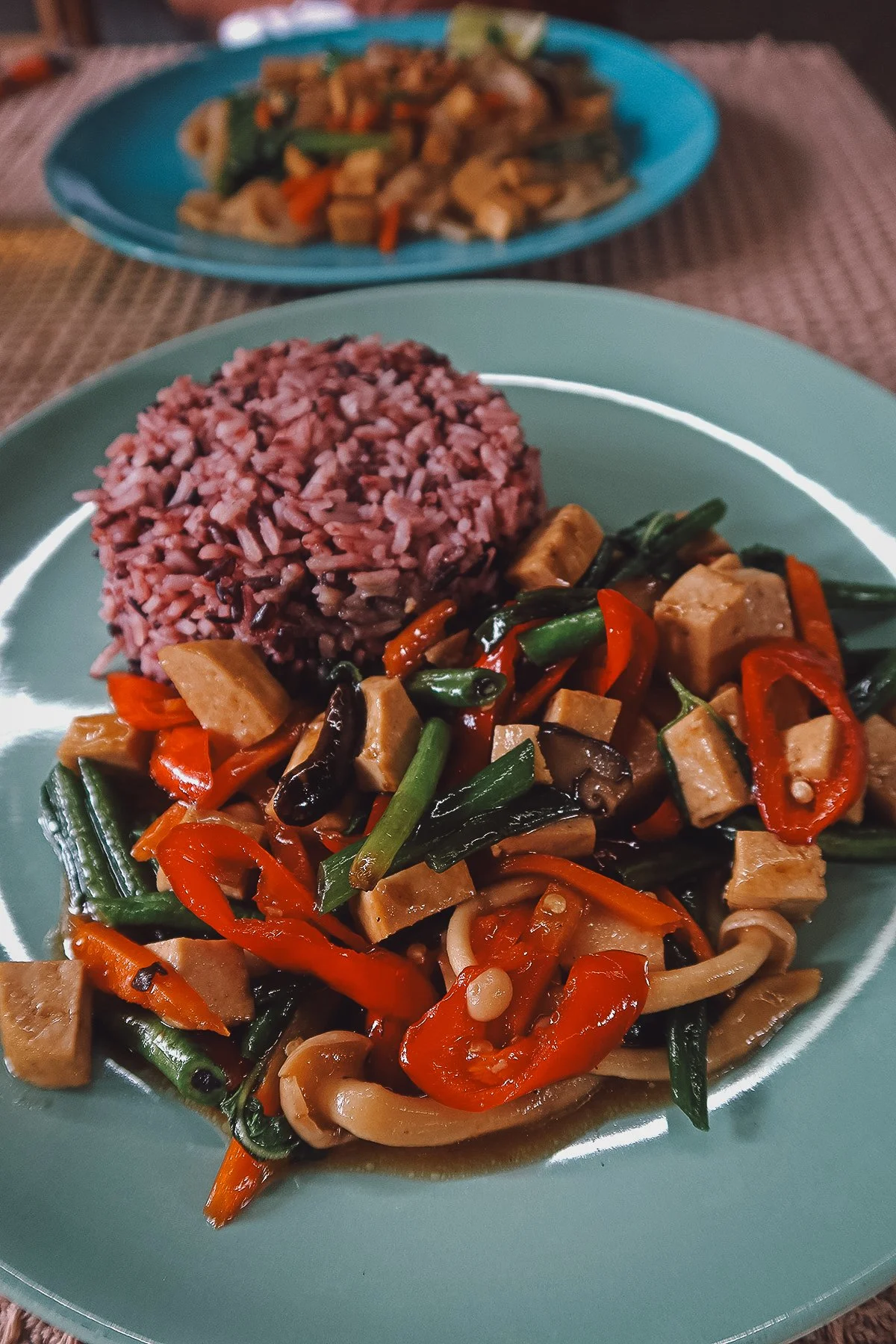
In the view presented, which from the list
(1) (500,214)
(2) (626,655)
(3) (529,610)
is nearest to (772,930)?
(2) (626,655)

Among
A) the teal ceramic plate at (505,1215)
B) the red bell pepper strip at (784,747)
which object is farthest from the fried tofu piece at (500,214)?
the teal ceramic plate at (505,1215)

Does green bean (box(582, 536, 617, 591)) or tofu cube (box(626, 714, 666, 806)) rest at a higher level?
green bean (box(582, 536, 617, 591))

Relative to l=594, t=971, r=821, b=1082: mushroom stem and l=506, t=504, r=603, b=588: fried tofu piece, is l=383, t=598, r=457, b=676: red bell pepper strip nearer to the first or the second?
l=506, t=504, r=603, b=588: fried tofu piece

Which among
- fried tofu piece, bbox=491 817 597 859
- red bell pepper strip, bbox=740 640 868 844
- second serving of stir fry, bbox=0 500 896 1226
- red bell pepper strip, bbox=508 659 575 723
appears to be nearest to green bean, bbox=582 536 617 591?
second serving of stir fry, bbox=0 500 896 1226

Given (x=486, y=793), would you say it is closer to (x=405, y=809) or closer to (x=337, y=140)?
(x=405, y=809)

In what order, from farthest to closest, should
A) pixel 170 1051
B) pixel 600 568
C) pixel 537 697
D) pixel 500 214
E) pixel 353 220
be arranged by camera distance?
pixel 353 220 → pixel 500 214 → pixel 600 568 → pixel 537 697 → pixel 170 1051

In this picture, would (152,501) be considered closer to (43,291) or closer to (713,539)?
(713,539)
